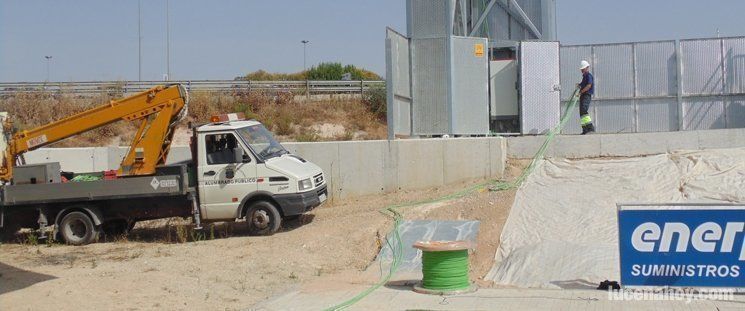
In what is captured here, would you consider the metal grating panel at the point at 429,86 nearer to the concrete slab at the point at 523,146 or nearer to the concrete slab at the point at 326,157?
the concrete slab at the point at 523,146

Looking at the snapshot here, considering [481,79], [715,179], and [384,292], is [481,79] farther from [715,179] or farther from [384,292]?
[384,292]

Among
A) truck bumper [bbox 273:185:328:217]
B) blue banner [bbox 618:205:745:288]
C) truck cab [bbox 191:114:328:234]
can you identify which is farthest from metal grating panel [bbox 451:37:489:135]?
blue banner [bbox 618:205:745:288]

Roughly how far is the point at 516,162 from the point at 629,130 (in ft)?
12.1

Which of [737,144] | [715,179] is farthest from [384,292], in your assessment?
[737,144]

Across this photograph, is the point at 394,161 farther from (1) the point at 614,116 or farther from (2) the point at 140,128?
(1) the point at 614,116

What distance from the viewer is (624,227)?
10.0 metres

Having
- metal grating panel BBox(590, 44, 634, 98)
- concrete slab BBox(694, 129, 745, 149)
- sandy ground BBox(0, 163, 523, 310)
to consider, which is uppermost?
metal grating panel BBox(590, 44, 634, 98)

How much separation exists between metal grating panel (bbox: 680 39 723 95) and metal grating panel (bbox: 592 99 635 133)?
1368 mm

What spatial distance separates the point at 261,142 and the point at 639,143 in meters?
8.03

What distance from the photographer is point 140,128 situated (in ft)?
51.5

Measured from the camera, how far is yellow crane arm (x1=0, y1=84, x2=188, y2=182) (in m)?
15.5

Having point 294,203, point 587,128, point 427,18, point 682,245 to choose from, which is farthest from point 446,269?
point 427,18

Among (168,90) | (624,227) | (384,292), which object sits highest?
(168,90)

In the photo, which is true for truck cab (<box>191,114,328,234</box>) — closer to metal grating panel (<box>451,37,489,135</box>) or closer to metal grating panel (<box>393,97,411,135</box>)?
metal grating panel (<box>393,97,411,135</box>)
